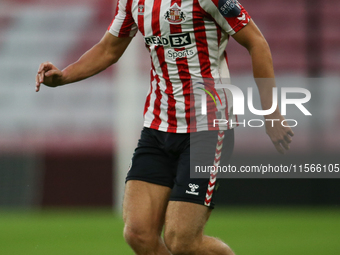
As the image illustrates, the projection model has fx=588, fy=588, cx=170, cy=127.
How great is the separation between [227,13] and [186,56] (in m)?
0.31

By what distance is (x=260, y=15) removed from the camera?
33.7 feet

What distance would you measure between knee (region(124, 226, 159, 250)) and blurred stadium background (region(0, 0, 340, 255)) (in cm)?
194

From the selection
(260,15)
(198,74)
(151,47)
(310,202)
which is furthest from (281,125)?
(260,15)

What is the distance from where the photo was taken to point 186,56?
3.04 meters

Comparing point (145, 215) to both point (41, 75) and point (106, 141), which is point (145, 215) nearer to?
point (41, 75)

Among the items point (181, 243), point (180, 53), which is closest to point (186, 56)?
point (180, 53)

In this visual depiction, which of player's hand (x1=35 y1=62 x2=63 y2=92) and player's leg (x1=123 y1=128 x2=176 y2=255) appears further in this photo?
player's hand (x1=35 y1=62 x2=63 y2=92)

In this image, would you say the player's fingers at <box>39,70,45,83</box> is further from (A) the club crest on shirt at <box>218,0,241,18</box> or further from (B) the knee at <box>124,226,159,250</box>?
(A) the club crest on shirt at <box>218,0,241,18</box>

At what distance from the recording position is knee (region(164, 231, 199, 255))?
2887 millimetres

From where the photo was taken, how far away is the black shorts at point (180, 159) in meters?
2.95

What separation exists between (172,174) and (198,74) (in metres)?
0.54

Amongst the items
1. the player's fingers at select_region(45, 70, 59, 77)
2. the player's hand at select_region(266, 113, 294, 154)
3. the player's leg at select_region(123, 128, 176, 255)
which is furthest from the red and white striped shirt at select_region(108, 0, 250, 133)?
the player's fingers at select_region(45, 70, 59, 77)

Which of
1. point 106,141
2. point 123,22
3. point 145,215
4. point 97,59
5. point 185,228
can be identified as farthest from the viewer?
point 106,141

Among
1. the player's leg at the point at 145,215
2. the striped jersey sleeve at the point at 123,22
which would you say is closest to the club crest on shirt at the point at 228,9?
the striped jersey sleeve at the point at 123,22
